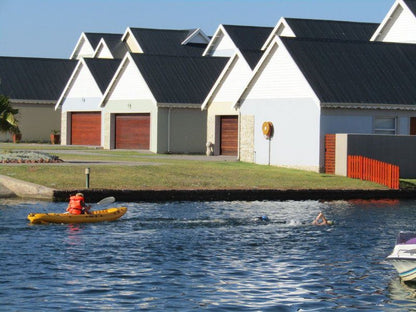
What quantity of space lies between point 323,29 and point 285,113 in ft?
85.1

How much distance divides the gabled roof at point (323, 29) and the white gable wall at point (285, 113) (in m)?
20.1

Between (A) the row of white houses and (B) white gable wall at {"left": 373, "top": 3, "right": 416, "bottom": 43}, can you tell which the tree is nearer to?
(A) the row of white houses

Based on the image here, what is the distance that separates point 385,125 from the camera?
5225 cm

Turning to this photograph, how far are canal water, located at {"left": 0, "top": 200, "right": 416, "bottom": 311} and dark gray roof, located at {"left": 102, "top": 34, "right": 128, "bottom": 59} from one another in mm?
49455

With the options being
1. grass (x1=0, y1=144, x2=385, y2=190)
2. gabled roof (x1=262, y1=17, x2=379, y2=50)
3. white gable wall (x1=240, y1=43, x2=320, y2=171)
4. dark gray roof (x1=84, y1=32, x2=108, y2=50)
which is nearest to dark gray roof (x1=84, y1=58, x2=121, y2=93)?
gabled roof (x1=262, y1=17, x2=379, y2=50)

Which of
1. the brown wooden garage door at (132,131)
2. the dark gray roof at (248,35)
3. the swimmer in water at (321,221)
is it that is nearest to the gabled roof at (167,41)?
the dark gray roof at (248,35)

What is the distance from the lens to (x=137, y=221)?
33938mm

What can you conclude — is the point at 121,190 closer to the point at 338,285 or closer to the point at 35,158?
the point at 35,158

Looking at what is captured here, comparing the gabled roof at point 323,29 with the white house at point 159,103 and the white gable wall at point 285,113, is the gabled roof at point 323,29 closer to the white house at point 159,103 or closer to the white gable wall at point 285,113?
the white house at point 159,103

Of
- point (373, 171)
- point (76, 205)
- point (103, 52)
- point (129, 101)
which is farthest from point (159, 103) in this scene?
point (76, 205)

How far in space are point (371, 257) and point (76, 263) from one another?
7.69 metres

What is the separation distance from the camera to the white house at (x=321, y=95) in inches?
1996

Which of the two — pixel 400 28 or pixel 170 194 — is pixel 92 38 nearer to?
pixel 400 28

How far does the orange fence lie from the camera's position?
46281 mm
